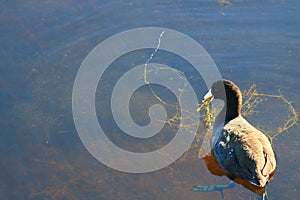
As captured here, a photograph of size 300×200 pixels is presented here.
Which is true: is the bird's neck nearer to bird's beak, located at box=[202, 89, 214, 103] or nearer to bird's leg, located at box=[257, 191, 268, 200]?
bird's beak, located at box=[202, 89, 214, 103]

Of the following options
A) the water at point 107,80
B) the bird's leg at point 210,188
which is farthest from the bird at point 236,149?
the water at point 107,80

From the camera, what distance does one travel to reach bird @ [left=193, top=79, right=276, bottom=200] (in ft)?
18.5

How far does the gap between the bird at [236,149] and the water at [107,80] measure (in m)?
0.14

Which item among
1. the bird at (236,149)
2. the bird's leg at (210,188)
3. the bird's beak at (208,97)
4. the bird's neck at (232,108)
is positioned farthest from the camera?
the bird's beak at (208,97)

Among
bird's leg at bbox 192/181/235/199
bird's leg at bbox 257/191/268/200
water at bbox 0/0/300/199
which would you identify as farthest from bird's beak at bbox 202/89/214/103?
bird's leg at bbox 257/191/268/200

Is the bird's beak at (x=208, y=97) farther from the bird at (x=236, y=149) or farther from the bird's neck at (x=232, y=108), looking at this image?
the bird's neck at (x=232, y=108)

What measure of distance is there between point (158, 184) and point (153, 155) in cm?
50

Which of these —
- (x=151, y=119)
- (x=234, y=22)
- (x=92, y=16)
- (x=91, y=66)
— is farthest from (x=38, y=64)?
(x=234, y=22)

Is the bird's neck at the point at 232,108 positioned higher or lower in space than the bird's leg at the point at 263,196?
higher

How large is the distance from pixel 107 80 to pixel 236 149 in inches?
99.8

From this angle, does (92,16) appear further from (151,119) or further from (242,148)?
(242,148)

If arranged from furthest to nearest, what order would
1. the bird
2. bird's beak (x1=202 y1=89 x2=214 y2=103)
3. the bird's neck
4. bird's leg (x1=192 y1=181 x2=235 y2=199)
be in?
bird's beak (x1=202 y1=89 x2=214 y2=103), the bird's neck, bird's leg (x1=192 y1=181 x2=235 y2=199), the bird

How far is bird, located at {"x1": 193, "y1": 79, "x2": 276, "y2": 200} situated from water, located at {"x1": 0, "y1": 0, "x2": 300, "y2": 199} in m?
0.14

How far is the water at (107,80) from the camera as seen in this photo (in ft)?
19.4
